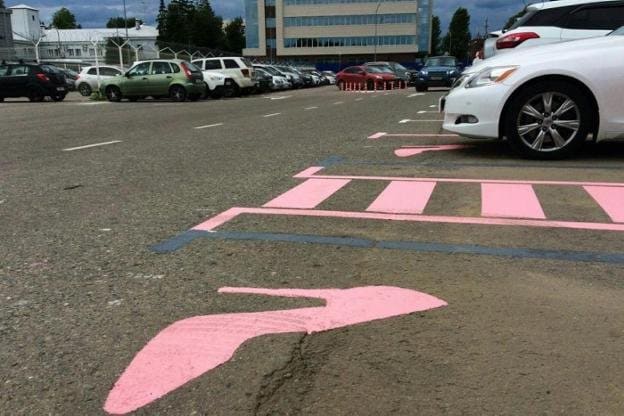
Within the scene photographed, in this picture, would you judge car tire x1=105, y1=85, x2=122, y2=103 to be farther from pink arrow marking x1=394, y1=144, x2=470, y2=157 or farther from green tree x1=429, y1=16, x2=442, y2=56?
green tree x1=429, y1=16, x2=442, y2=56

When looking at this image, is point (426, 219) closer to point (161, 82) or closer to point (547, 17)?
point (547, 17)

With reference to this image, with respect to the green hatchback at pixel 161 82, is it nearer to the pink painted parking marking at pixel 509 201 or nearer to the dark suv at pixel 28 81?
the dark suv at pixel 28 81

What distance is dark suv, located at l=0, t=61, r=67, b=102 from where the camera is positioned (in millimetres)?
25094

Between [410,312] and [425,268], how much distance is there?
0.63 metres

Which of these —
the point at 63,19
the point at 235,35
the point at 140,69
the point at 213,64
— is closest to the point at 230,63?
the point at 213,64

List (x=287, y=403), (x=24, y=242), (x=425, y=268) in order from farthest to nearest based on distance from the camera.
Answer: (x=24, y=242) → (x=425, y=268) → (x=287, y=403)

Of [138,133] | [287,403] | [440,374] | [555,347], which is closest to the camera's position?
[287,403]

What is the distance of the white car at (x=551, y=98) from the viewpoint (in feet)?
21.5

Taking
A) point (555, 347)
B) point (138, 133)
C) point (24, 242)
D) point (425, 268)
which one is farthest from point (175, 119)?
point (555, 347)

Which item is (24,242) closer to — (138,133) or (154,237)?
(154,237)

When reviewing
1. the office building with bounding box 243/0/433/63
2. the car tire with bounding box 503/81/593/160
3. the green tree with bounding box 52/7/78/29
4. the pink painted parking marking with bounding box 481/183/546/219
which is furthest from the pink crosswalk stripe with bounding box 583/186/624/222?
the green tree with bounding box 52/7/78/29

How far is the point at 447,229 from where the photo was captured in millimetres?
4328

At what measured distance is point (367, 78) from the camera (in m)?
36.7

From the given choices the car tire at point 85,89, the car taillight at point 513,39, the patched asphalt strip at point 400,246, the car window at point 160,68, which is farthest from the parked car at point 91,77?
the patched asphalt strip at point 400,246
